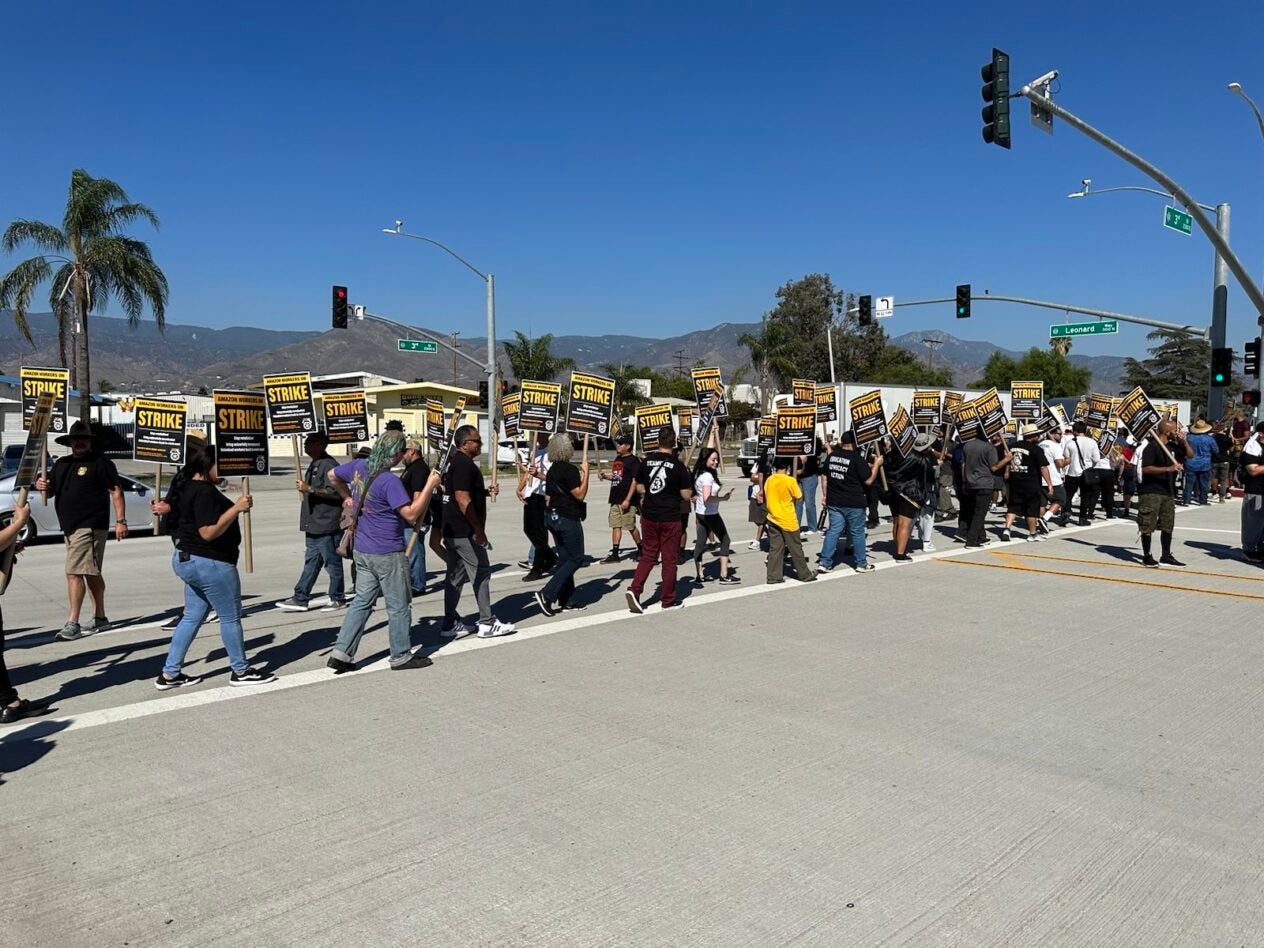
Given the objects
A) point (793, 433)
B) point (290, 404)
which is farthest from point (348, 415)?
point (793, 433)

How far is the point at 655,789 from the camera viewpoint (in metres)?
4.58

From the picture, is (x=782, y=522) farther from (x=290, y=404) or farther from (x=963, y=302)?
(x=963, y=302)

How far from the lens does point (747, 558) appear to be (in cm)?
1274

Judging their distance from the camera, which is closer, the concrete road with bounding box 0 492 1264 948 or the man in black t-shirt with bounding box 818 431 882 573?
the concrete road with bounding box 0 492 1264 948

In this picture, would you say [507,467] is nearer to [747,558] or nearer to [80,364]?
[80,364]

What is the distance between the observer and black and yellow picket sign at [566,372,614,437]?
39.7 ft

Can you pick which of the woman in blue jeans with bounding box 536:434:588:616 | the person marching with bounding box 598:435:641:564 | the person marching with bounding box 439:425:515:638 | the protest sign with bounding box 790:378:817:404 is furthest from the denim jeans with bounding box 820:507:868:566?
the person marching with bounding box 439:425:515:638

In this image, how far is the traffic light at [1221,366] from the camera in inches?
906

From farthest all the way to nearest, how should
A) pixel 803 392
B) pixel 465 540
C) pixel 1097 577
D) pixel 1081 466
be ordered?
pixel 1081 466, pixel 803 392, pixel 1097 577, pixel 465 540

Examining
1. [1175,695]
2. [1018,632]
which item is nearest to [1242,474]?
[1018,632]

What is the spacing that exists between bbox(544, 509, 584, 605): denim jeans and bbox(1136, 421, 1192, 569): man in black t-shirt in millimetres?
7208

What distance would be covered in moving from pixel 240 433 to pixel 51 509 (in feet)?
24.9

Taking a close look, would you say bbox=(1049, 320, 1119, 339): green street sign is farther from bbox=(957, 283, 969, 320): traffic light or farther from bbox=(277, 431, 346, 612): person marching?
bbox=(277, 431, 346, 612): person marching

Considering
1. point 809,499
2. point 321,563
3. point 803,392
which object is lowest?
point 321,563
